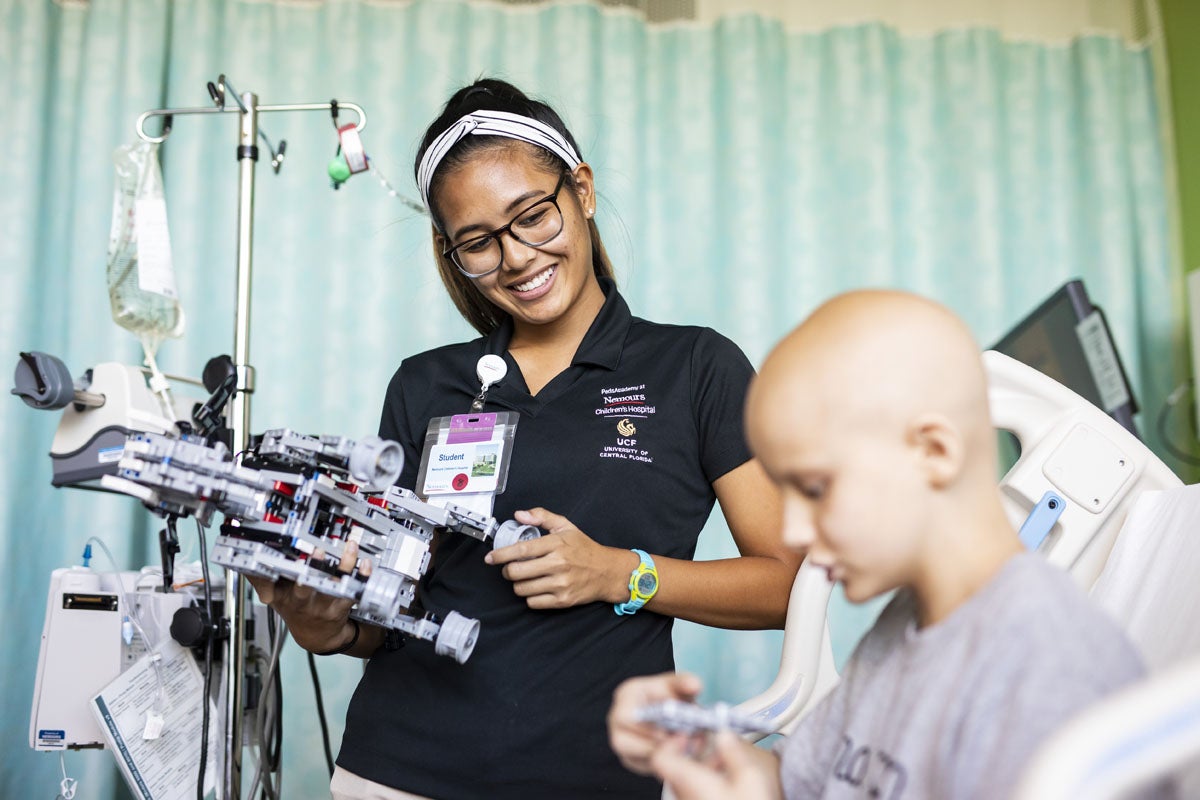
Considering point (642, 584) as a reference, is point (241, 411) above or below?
above

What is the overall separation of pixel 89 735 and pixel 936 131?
110 inches

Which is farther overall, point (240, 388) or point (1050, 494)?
point (240, 388)

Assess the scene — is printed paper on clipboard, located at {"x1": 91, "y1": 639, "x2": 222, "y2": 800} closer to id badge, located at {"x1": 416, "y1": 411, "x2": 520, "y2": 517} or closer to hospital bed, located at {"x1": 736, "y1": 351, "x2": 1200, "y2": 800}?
id badge, located at {"x1": 416, "y1": 411, "x2": 520, "y2": 517}

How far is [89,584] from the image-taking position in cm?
208

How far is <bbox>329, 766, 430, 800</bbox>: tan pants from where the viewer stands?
1.28 meters

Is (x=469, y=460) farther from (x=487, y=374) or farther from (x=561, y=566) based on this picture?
(x=561, y=566)

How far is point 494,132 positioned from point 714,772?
39.8 inches

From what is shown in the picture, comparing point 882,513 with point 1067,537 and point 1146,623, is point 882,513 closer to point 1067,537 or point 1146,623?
point 1146,623

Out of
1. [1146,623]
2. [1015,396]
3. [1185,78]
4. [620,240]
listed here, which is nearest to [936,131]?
[1185,78]

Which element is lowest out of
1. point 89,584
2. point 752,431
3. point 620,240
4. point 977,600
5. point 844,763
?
point 89,584

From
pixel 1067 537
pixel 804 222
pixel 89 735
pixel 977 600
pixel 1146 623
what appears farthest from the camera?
pixel 804 222

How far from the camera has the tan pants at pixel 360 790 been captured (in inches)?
50.3

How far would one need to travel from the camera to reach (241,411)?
193 cm

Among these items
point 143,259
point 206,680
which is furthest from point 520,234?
point 206,680
